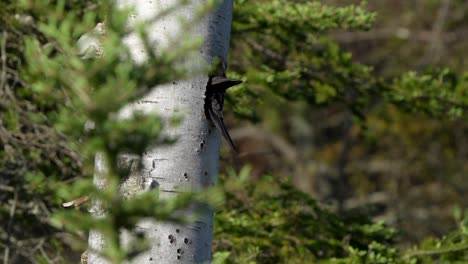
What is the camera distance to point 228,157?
5.23 metres

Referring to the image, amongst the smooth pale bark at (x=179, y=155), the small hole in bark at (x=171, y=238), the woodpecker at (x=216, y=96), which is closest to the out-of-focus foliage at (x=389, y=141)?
the woodpecker at (x=216, y=96)

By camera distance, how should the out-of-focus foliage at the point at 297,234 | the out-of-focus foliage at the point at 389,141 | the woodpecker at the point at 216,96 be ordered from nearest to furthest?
the woodpecker at the point at 216,96 < the out-of-focus foliage at the point at 297,234 < the out-of-focus foliage at the point at 389,141

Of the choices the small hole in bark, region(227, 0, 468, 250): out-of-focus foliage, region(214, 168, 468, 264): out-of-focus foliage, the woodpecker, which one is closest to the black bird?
the woodpecker

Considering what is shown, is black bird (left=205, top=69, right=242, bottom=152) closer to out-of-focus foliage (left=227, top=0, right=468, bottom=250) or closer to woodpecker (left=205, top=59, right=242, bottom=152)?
woodpecker (left=205, top=59, right=242, bottom=152)

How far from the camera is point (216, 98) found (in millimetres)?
2787

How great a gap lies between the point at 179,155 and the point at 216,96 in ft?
0.87

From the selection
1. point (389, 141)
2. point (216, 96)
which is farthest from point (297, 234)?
point (389, 141)

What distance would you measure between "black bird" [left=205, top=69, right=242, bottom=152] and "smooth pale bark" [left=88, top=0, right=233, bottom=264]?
0.03 m

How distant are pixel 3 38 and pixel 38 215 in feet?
3.43

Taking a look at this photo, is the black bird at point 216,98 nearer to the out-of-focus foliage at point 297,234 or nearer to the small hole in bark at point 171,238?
the small hole in bark at point 171,238

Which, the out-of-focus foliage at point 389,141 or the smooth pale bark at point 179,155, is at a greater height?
the out-of-focus foliage at point 389,141

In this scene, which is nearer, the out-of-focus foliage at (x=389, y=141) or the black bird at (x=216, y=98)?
the black bird at (x=216, y=98)

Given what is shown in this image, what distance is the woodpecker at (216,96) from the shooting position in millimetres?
2764

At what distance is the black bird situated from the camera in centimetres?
276
